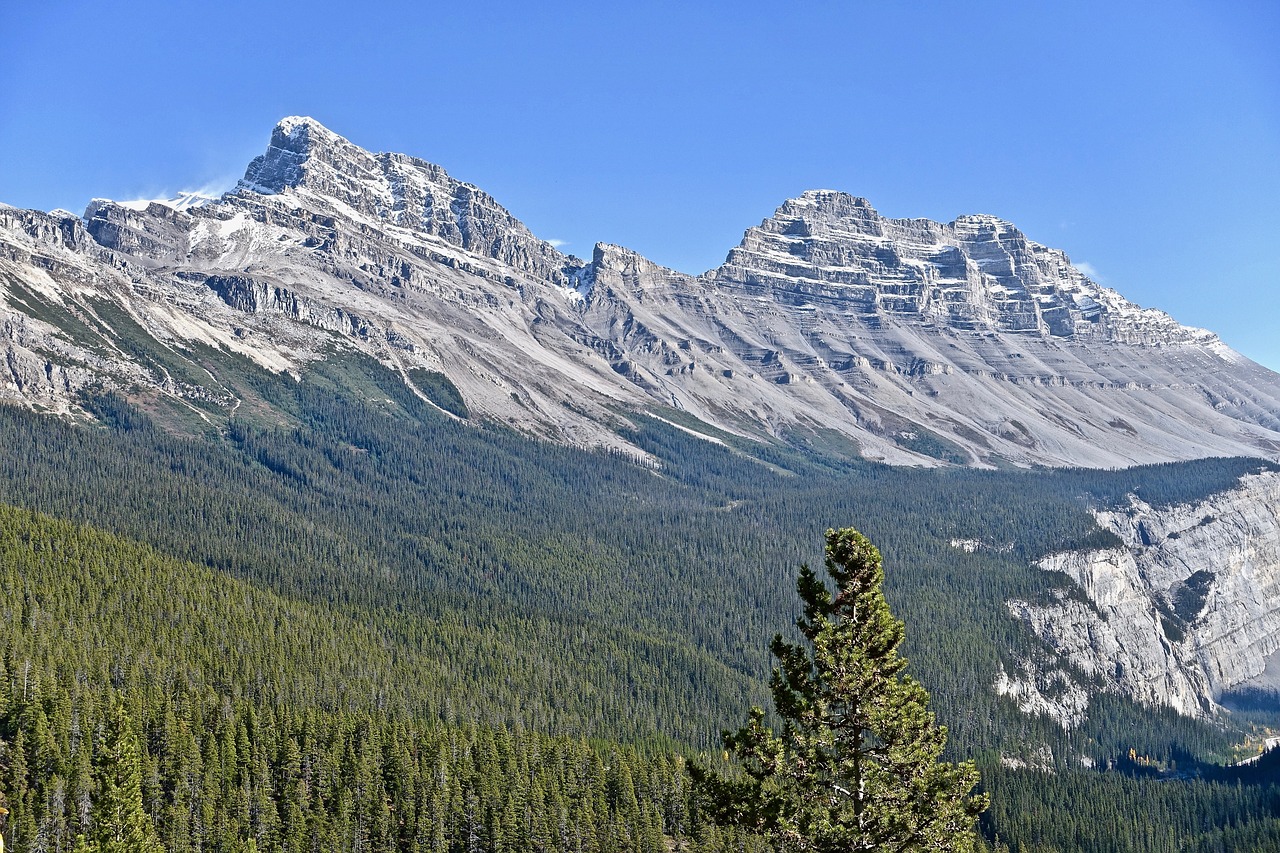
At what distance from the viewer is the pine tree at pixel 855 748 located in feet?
95.5

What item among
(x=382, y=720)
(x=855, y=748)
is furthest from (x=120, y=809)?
(x=382, y=720)

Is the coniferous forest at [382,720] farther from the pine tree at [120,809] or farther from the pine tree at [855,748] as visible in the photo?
the pine tree at [855,748]

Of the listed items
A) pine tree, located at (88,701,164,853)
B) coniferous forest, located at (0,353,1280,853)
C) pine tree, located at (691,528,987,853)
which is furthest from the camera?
coniferous forest, located at (0,353,1280,853)

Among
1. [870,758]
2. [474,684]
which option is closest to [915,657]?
[474,684]

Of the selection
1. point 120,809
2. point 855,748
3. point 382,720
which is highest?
point 855,748

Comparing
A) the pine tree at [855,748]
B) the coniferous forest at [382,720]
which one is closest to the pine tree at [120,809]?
the coniferous forest at [382,720]

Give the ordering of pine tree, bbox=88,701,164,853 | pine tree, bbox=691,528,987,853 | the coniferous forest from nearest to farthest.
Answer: pine tree, bbox=691,528,987,853, pine tree, bbox=88,701,164,853, the coniferous forest

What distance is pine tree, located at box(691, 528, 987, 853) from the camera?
95.5 feet

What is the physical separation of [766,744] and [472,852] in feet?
249

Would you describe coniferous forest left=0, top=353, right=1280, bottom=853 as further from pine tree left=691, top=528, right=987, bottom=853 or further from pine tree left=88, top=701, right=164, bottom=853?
pine tree left=691, top=528, right=987, bottom=853

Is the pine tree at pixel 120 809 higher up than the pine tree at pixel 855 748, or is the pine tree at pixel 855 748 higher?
the pine tree at pixel 855 748

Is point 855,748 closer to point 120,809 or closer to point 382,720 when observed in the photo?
point 120,809

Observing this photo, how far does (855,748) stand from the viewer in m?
29.8

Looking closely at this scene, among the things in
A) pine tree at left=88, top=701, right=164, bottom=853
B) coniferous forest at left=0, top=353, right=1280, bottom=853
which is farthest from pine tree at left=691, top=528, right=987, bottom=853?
pine tree at left=88, top=701, right=164, bottom=853
